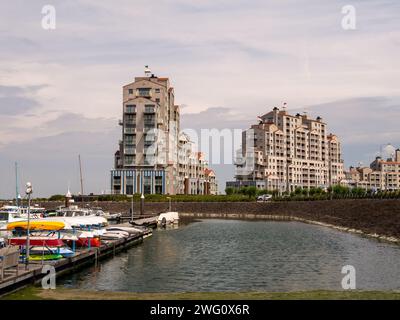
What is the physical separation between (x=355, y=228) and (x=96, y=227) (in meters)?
43.3

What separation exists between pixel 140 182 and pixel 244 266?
118m

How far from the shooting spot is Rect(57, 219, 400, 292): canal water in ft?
120

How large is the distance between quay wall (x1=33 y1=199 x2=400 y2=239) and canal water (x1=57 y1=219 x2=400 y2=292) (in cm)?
1085

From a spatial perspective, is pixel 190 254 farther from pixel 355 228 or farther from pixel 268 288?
pixel 355 228

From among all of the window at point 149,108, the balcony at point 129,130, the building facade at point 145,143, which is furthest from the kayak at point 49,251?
the window at point 149,108

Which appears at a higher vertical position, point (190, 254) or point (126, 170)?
point (126, 170)

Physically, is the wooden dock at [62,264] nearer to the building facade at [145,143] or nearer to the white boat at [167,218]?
the white boat at [167,218]

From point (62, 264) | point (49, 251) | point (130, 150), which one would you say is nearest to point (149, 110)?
point (130, 150)

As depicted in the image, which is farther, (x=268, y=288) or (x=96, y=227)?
(x=96, y=227)

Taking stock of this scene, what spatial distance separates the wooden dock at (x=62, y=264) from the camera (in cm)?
3008

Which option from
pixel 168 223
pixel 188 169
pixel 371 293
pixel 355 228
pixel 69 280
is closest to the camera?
pixel 371 293

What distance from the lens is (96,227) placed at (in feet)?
217

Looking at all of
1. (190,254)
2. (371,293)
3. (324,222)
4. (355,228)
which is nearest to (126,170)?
(324,222)
